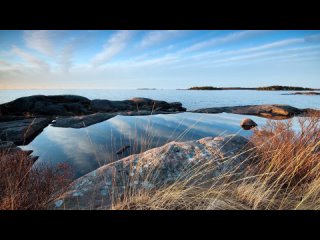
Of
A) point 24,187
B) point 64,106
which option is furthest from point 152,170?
point 64,106

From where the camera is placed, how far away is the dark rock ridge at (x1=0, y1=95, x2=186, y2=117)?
19.1m

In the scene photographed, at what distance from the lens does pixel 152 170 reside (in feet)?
11.9

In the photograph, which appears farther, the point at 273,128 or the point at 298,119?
the point at 273,128

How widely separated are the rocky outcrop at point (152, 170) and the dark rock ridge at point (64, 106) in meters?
12.9

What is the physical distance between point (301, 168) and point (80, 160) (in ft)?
23.1

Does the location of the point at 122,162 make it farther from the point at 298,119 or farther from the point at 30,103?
the point at 30,103

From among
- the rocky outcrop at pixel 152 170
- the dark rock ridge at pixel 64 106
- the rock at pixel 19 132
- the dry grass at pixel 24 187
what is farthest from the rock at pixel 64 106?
the dry grass at pixel 24 187

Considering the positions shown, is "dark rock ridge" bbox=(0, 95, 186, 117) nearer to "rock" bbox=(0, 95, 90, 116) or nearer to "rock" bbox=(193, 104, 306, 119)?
"rock" bbox=(0, 95, 90, 116)

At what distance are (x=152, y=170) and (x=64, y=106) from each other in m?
19.6

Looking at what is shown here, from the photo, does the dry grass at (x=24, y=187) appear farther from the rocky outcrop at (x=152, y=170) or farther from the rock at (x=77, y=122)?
the rock at (x=77, y=122)

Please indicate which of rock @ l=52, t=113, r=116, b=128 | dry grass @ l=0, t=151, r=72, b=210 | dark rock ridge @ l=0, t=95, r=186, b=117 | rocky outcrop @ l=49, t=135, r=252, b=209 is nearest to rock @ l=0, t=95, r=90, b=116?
dark rock ridge @ l=0, t=95, r=186, b=117

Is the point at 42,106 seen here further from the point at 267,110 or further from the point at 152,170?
the point at 267,110
